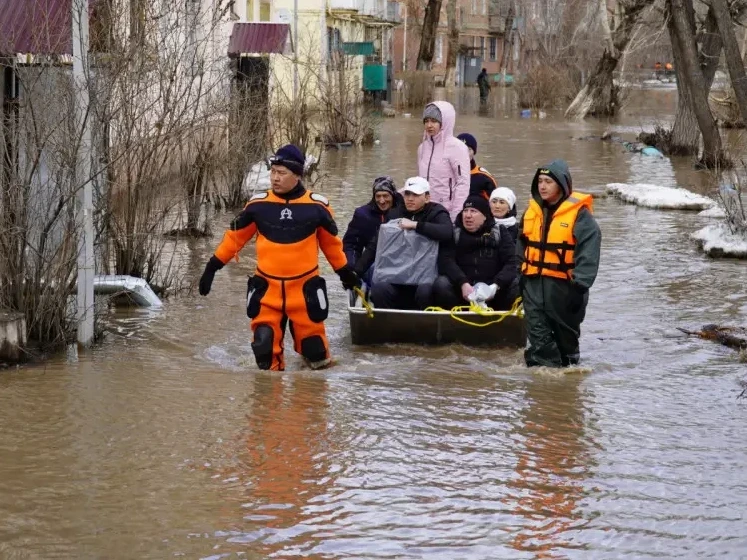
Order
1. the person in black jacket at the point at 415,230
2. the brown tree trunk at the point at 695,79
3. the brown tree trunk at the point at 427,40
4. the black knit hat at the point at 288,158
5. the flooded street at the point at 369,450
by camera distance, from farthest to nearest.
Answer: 1. the brown tree trunk at the point at 427,40
2. the brown tree trunk at the point at 695,79
3. the person in black jacket at the point at 415,230
4. the black knit hat at the point at 288,158
5. the flooded street at the point at 369,450

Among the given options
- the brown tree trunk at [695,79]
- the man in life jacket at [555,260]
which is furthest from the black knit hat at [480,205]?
the brown tree trunk at [695,79]

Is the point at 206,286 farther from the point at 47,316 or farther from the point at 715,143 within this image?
the point at 715,143

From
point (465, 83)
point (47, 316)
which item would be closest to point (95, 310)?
point (47, 316)

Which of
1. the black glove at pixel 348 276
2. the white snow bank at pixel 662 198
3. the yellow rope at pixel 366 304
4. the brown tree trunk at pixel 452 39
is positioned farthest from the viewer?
the brown tree trunk at pixel 452 39

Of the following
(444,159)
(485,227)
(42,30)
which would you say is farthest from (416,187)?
(42,30)

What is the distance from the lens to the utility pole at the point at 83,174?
886 cm

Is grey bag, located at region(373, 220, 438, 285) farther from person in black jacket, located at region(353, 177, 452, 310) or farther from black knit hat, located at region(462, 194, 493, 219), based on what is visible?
black knit hat, located at region(462, 194, 493, 219)

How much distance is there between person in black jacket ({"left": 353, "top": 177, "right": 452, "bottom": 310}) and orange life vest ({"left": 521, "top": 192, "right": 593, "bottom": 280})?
1.20 meters

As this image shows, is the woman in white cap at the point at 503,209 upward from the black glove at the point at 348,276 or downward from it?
upward

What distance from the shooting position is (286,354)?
9781 mm

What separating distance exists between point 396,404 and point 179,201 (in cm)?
485

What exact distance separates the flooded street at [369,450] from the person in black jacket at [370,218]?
727 mm

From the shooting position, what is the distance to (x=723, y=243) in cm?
1494

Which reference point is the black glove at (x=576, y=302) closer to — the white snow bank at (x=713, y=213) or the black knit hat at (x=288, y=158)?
the black knit hat at (x=288, y=158)
